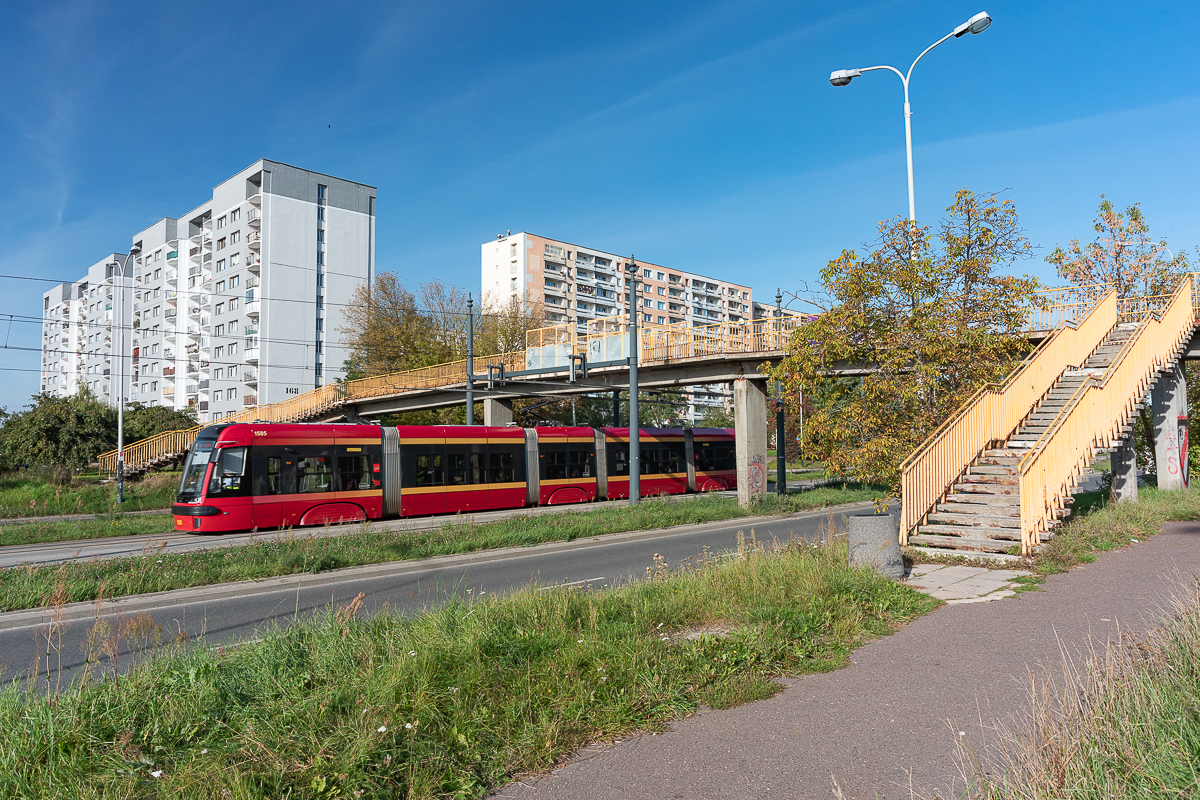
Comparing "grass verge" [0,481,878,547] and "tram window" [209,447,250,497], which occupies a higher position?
"tram window" [209,447,250,497]

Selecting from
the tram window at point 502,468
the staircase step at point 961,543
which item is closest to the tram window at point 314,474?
the tram window at point 502,468

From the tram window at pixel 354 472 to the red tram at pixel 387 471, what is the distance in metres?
0.03

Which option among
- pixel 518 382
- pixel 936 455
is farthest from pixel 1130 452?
pixel 518 382

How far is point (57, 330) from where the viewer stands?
368 feet

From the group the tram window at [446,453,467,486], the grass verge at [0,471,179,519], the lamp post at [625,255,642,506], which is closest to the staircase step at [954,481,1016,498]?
the lamp post at [625,255,642,506]

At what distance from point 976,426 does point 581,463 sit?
1534cm

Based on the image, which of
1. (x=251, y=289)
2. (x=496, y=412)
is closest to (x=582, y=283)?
(x=251, y=289)

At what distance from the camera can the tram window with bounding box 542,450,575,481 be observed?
25.0 meters

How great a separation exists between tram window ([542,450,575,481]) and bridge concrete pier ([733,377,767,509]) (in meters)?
5.90

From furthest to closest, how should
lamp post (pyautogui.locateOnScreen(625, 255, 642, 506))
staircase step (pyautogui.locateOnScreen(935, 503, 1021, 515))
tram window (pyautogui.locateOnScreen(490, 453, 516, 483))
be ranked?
tram window (pyautogui.locateOnScreen(490, 453, 516, 483)) → lamp post (pyautogui.locateOnScreen(625, 255, 642, 506)) → staircase step (pyautogui.locateOnScreen(935, 503, 1021, 515))

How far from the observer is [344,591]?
10.5 metres

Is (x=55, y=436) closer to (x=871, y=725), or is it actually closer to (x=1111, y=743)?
(x=871, y=725)

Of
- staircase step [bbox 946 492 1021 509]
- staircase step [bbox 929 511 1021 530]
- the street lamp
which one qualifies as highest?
the street lamp

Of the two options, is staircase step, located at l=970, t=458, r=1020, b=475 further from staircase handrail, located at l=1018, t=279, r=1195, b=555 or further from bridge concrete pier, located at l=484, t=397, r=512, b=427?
bridge concrete pier, located at l=484, t=397, r=512, b=427
